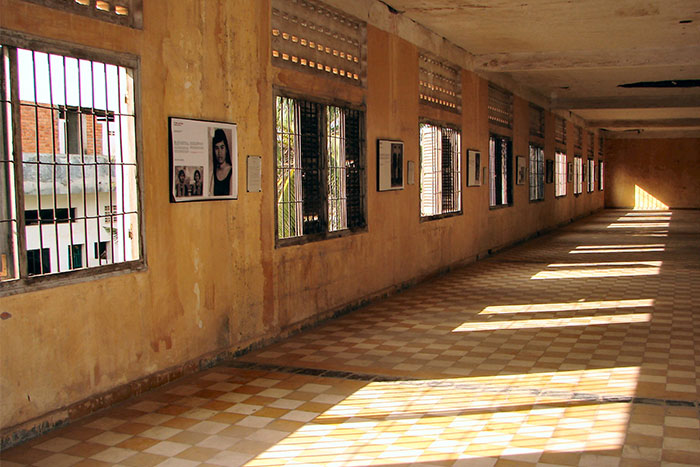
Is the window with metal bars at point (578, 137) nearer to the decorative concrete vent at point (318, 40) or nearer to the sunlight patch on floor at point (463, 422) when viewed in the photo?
the decorative concrete vent at point (318, 40)

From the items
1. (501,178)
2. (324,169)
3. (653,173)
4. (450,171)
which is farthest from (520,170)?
(653,173)

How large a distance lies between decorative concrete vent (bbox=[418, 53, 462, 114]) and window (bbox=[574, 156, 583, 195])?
13585mm

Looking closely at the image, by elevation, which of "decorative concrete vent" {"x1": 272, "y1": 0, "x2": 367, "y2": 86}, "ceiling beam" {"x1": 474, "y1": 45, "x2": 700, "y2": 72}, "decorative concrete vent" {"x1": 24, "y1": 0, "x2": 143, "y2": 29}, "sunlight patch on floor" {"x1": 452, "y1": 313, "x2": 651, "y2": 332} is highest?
"ceiling beam" {"x1": 474, "y1": 45, "x2": 700, "y2": 72}

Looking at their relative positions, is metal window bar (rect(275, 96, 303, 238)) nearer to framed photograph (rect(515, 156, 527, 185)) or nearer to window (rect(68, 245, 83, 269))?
window (rect(68, 245, 83, 269))

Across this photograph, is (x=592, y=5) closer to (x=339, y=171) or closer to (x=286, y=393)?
(x=339, y=171)

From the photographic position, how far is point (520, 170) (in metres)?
15.4

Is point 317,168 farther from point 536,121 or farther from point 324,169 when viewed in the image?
point 536,121

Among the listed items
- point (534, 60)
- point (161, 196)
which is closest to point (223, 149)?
point (161, 196)

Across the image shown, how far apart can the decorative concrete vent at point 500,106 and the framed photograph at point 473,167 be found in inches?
56.0

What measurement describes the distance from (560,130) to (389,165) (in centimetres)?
1345

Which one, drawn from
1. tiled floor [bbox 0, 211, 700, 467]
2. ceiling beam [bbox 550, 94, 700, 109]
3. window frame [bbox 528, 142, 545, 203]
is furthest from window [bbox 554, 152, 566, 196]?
tiled floor [bbox 0, 211, 700, 467]

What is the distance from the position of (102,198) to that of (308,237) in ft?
8.59

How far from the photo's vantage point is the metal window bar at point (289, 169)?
6.71 meters

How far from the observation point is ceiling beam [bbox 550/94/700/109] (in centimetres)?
1738
